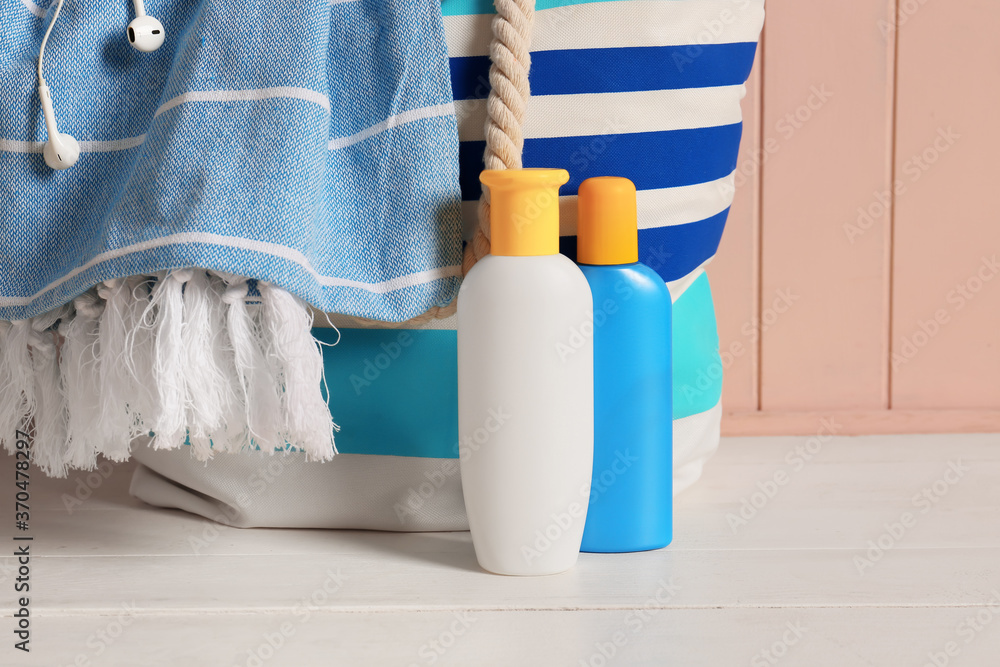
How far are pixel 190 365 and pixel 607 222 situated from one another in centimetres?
28

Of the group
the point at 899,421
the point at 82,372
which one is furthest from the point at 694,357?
the point at 82,372

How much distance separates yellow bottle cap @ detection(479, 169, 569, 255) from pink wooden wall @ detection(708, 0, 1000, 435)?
1.37 feet

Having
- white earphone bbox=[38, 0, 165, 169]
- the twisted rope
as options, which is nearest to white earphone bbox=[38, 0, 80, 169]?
white earphone bbox=[38, 0, 165, 169]

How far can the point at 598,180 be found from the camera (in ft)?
2.00

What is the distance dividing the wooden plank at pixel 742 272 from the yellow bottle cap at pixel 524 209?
415mm

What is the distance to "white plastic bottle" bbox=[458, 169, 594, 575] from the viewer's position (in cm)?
58

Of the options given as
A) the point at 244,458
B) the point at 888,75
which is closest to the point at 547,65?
the point at 244,458

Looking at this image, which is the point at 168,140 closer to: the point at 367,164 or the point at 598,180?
the point at 367,164

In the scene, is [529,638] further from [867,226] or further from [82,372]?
[867,226]

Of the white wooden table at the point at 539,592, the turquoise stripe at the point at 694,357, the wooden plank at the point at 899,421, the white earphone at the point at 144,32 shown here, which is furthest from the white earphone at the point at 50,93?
the wooden plank at the point at 899,421

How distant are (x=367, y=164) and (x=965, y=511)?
0.54m

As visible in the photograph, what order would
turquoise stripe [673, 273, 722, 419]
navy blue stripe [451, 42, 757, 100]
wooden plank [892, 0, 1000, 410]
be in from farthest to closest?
wooden plank [892, 0, 1000, 410]
turquoise stripe [673, 273, 722, 419]
navy blue stripe [451, 42, 757, 100]

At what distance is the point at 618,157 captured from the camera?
64 cm

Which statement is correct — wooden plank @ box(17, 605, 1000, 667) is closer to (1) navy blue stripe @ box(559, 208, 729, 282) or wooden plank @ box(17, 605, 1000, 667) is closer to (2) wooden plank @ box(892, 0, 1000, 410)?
(1) navy blue stripe @ box(559, 208, 729, 282)
